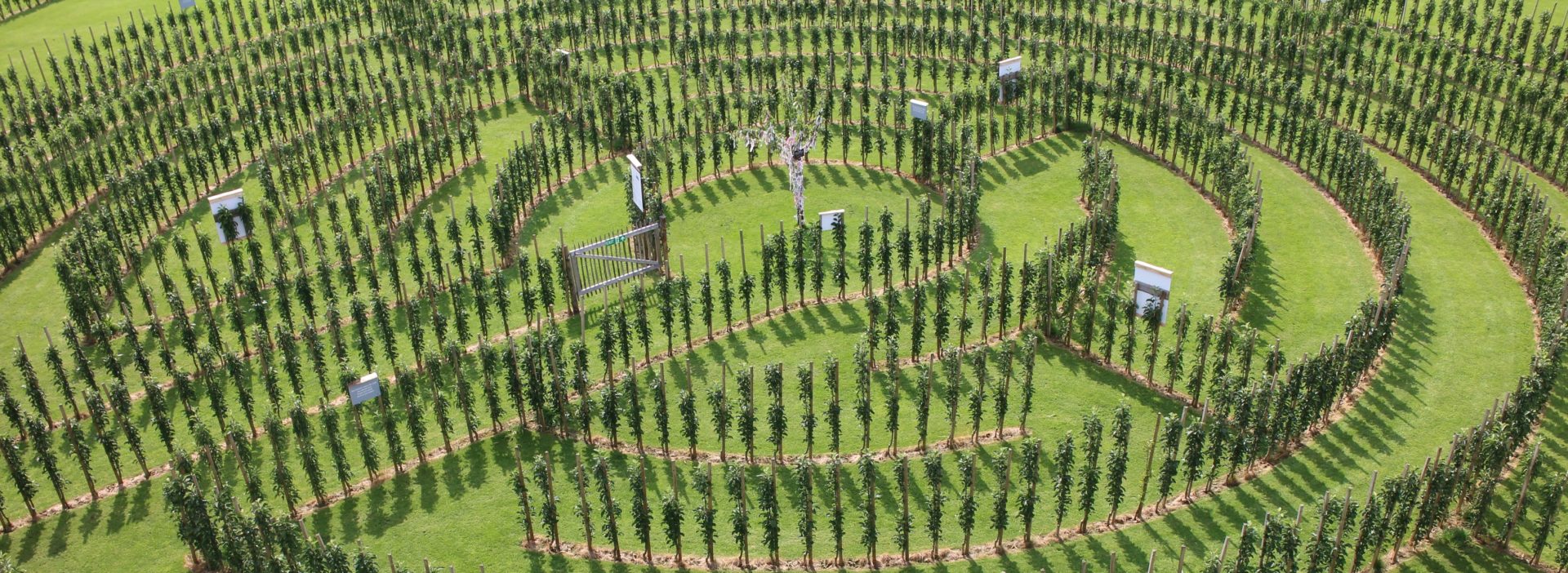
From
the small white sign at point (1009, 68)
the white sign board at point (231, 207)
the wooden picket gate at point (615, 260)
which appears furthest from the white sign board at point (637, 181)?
the small white sign at point (1009, 68)

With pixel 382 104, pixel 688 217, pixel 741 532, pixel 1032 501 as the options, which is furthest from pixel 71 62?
pixel 1032 501

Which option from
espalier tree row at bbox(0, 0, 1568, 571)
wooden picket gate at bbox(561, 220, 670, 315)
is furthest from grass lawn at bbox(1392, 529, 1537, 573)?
wooden picket gate at bbox(561, 220, 670, 315)

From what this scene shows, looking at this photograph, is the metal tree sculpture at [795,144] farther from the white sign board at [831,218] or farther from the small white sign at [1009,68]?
the small white sign at [1009,68]

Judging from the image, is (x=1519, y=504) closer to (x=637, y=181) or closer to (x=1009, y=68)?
(x=637, y=181)

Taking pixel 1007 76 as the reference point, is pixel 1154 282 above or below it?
below

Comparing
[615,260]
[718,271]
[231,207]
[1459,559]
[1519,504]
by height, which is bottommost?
[1459,559]

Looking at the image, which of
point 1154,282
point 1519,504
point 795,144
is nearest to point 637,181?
point 795,144
